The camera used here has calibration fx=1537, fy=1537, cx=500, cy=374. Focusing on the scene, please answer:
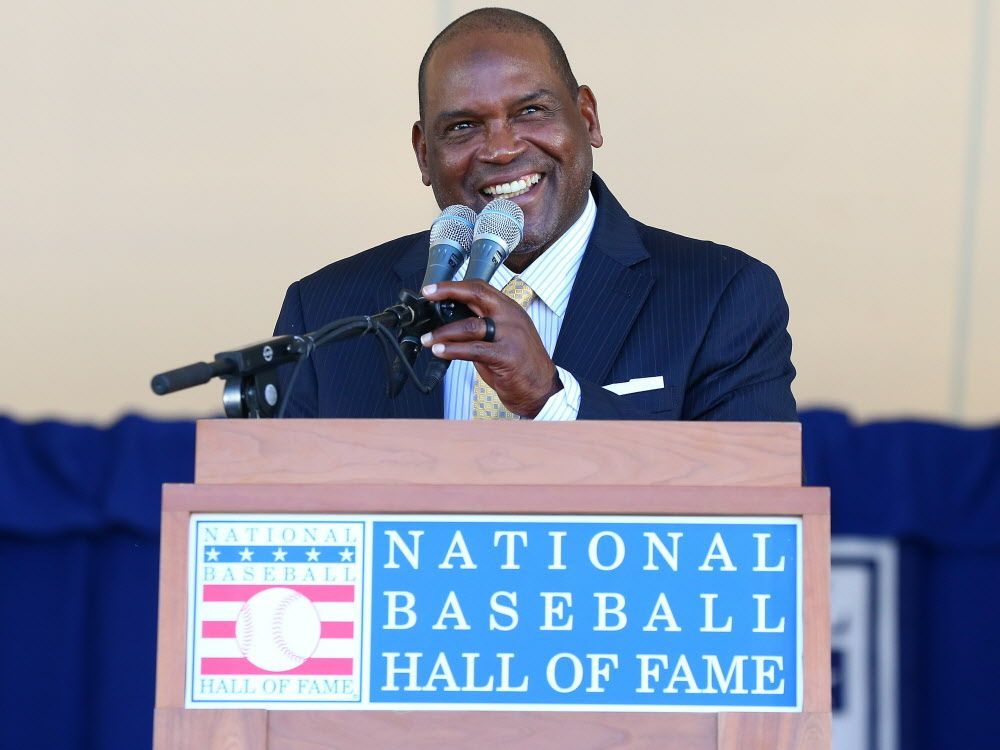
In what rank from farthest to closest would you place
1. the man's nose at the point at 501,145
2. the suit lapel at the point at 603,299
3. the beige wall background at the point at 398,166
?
the beige wall background at the point at 398,166, the man's nose at the point at 501,145, the suit lapel at the point at 603,299

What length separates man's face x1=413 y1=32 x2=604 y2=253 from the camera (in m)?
2.48

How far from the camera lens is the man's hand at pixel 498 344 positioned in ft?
5.46

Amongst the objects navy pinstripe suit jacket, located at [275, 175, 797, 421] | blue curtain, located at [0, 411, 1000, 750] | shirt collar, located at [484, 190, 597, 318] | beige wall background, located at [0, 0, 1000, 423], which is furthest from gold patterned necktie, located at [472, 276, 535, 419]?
beige wall background, located at [0, 0, 1000, 423]

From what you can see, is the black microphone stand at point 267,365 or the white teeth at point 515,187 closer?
the black microphone stand at point 267,365

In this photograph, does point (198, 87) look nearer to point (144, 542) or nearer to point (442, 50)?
point (144, 542)

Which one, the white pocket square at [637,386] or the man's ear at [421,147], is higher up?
the man's ear at [421,147]

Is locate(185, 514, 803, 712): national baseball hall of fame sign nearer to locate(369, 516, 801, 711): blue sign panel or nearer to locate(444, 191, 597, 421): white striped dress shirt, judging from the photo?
locate(369, 516, 801, 711): blue sign panel

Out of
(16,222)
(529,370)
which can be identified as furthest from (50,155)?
(529,370)

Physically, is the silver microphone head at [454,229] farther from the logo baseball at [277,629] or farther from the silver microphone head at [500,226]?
the logo baseball at [277,629]

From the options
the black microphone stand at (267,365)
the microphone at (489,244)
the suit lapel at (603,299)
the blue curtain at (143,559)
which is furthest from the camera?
the blue curtain at (143,559)

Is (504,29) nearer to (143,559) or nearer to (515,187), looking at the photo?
(515,187)

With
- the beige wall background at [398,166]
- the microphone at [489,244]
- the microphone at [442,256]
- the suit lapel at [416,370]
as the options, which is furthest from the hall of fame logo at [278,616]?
the beige wall background at [398,166]

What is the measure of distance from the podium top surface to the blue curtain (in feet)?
6.21

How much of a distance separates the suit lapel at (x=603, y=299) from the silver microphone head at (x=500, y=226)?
40 centimetres
